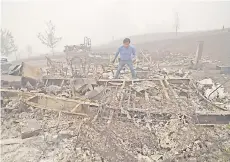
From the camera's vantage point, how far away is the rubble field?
14.3 ft

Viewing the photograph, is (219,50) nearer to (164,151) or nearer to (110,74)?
(110,74)

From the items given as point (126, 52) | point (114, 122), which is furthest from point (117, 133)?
point (126, 52)

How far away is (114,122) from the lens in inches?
205

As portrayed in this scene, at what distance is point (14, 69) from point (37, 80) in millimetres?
902

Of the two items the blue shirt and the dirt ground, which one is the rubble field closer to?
the dirt ground

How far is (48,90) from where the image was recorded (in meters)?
7.28

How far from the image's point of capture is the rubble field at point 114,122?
434 cm

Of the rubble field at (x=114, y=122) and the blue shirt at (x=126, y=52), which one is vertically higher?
the blue shirt at (x=126, y=52)

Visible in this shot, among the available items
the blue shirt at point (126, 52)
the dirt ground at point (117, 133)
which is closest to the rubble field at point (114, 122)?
the dirt ground at point (117, 133)

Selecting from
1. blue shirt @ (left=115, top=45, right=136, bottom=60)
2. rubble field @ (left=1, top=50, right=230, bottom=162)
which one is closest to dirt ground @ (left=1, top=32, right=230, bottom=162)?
rubble field @ (left=1, top=50, right=230, bottom=162)

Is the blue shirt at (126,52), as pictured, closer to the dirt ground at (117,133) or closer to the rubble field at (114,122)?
the rubble field at (114,122)

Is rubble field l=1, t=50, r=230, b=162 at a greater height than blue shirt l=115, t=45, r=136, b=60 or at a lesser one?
lesser

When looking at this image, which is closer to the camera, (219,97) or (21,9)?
(219,97)

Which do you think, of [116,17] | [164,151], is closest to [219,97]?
[164,151]
